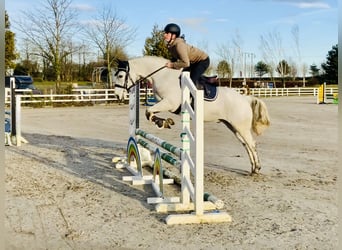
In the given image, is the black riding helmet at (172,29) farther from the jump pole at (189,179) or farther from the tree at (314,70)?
the tree at (314,70)

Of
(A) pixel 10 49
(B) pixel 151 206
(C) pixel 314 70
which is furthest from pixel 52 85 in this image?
(C) pixel 314 70

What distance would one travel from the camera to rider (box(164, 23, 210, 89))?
4680mm

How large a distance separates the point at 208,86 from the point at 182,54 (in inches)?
29.3

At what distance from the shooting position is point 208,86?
5.26 metres

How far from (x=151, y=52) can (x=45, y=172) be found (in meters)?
24.5

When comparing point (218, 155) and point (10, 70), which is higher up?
point (10, 70)

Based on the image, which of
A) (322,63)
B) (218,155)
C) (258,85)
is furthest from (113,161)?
(322,63)

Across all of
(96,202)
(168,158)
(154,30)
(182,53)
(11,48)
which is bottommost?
(96,202)

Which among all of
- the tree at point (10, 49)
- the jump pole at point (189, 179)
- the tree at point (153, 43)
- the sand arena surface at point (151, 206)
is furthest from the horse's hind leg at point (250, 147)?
the tree at point (153, 43)

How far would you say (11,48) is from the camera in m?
25.3

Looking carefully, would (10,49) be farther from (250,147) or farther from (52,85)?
(250,147)

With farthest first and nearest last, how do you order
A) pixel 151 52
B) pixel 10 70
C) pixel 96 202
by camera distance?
pixel 151 52 < pixel 10 70 < pixel 96 202

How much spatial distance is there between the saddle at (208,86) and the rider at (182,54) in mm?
111

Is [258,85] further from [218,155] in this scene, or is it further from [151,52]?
[218,155]
